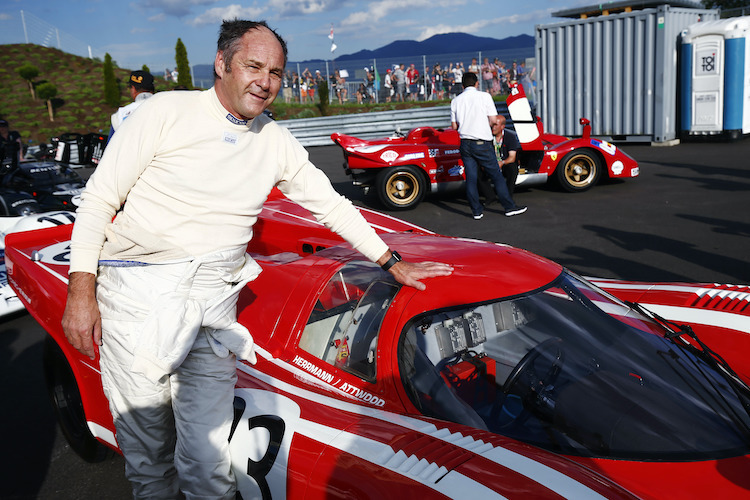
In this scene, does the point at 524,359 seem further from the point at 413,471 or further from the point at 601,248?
the point at 601,248

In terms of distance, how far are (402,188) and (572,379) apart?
722cm

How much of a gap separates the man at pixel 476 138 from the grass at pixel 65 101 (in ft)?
53.7

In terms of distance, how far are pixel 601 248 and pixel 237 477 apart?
5161 mm

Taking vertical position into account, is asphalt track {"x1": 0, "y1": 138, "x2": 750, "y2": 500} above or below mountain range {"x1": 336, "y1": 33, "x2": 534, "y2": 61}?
below

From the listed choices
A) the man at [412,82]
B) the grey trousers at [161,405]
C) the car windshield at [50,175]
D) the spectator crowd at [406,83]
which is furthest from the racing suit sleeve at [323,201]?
the man at [412,82]

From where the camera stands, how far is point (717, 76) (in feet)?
45.1

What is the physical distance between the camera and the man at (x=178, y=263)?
1.99 m

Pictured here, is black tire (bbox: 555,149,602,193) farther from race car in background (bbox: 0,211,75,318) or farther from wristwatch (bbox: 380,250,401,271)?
wristwatch (bbox: 380,250,401,271)

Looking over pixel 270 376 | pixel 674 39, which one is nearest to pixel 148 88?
pixel 270 376

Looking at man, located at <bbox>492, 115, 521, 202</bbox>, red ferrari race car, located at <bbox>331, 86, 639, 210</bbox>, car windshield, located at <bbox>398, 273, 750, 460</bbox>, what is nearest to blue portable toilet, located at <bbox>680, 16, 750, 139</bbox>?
red ferrari race car, located at <bbox>331, 86, 639, 210</bbox>

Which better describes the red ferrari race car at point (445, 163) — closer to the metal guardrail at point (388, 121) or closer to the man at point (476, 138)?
the man at point (476, 138)

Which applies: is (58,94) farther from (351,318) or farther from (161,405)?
(161,405)

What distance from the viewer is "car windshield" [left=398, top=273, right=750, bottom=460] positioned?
2.00 meters

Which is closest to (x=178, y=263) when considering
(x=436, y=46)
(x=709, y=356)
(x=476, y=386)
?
(x=476, y=386)
